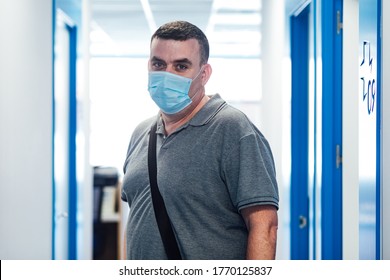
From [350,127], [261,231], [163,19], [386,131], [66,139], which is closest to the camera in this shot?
[261,231]

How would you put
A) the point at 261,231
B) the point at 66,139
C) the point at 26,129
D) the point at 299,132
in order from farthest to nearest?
the point at 66,139
the point at 299,132
the point at 26,129
the point at 261,231

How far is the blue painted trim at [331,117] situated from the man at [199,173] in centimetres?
85

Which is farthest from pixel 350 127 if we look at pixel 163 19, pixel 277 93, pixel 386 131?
pixel 163 19

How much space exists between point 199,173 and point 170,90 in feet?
0.70

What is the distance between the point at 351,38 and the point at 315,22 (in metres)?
0.18

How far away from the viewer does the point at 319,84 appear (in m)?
2.21

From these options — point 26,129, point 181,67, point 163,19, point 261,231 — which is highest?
point 163,19

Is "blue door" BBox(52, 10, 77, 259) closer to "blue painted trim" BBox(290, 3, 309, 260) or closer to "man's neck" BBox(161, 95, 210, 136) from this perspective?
"blue painted trim" BBox(290, 3, 309, 260)

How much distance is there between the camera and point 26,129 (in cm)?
193

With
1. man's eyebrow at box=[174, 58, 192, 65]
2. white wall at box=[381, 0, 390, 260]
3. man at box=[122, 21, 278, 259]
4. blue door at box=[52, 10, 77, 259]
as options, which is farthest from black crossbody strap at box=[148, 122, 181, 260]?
blue door at box=[52, 10, 77, 259]

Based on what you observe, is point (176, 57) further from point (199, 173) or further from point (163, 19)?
point (163, 19)

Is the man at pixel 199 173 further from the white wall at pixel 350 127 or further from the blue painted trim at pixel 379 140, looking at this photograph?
the white wall at pixel 350 127

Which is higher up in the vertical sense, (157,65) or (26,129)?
(157,65)
